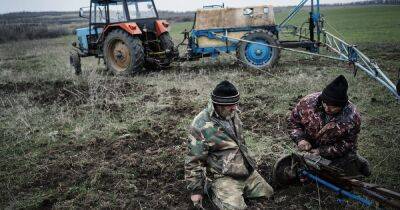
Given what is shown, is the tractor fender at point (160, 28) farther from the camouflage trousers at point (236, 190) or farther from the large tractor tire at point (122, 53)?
the camouflage trousers at point (236, 190)

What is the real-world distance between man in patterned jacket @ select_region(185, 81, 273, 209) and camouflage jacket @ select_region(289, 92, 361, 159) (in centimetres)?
64

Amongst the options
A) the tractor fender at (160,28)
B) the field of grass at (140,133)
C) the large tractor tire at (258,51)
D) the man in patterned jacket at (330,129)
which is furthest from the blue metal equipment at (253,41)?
the man in patterned jacket at (330,129)

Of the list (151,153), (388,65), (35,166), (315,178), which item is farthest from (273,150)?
(388,65)

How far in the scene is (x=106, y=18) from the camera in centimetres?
1080

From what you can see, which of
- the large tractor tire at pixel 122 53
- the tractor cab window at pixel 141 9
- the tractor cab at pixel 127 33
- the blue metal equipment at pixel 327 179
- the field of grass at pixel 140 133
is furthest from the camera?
the tractor cab window at pixel 141 9

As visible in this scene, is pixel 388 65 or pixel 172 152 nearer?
pixel 172 152

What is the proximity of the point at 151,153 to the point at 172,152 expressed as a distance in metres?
0.29

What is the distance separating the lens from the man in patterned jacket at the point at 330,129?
3.79 meters

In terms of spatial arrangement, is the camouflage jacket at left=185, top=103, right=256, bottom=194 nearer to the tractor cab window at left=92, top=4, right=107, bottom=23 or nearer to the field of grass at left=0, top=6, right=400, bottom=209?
the field of grass at left=0, top=6, right=400, bottom=209

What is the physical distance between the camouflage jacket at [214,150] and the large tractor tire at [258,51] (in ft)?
21.1

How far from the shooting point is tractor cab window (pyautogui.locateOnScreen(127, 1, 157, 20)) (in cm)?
1077

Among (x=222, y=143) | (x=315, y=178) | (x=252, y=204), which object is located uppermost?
(x=222, y=143)

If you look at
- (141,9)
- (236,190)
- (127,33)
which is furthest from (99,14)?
(236,190)

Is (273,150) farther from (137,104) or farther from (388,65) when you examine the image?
(388,65)
